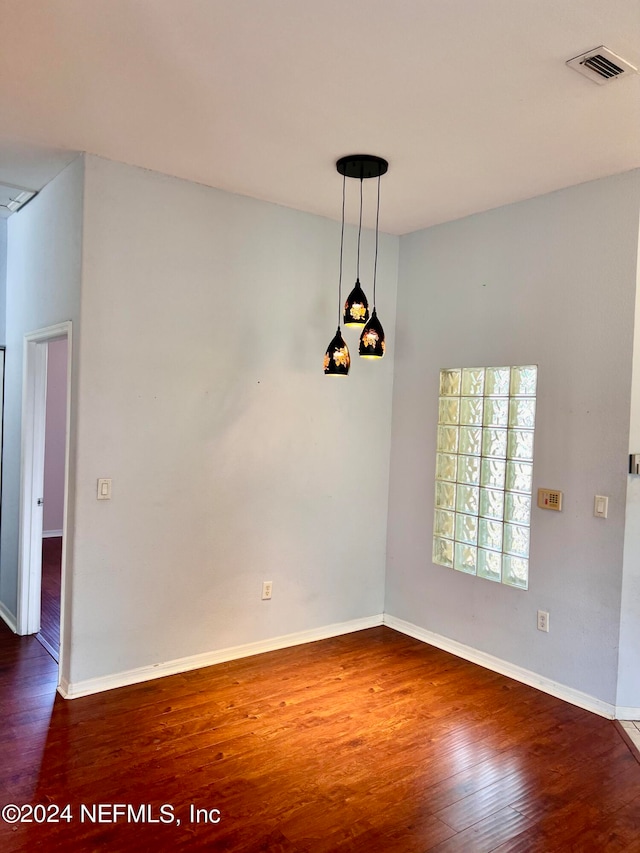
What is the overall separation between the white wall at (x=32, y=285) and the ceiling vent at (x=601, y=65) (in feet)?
7.96

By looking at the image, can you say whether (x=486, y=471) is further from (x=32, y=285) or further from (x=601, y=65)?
(x=32, y=285)

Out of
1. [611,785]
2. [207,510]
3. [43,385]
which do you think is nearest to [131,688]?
[207,510]

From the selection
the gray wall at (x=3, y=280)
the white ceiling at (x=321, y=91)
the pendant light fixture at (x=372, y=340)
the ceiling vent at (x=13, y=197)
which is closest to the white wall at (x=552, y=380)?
the white ceiling at (x=321, y=91)

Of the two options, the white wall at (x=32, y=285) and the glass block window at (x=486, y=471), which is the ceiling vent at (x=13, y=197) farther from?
the glass block window at (x=486, y=471)

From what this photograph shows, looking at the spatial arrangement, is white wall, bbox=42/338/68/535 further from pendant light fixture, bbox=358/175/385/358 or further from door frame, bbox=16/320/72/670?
pendant light fixture, bbox=358/175/385/358

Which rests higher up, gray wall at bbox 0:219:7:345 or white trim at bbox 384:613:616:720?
gray wall at bbox 0:219:7:345

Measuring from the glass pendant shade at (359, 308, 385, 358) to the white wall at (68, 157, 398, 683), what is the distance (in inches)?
35.1

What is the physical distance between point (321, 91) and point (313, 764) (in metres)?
2.86

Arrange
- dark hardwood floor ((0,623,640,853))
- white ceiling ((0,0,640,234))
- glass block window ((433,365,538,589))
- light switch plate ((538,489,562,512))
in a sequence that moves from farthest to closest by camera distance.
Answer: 1. glass block window ((433,365,538,589))
2. light switch plate ((538,489,562,512))
3. dark hardwood floor ((0,623,640,853))
4. white ceiling ((0,0,640,234))

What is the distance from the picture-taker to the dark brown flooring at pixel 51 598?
405 centimetres

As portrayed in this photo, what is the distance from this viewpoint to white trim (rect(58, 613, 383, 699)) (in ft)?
10.8

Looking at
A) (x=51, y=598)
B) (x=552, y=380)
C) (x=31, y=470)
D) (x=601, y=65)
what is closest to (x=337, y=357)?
(x=552, y=380)

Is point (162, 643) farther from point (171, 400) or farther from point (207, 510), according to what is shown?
point (171, 400)

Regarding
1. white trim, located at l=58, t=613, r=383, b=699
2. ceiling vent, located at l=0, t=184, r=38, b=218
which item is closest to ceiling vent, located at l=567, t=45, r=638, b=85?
ceiling vent, located at l=0, t=184, r=38, b=218
